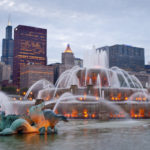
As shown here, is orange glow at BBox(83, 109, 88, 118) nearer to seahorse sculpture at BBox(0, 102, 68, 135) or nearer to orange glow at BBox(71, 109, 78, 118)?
orange glow at BBox(71, 109, 78, 118)

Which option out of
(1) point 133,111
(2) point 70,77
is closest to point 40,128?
(1) point 133,111

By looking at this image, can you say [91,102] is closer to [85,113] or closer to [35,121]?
[85,113]

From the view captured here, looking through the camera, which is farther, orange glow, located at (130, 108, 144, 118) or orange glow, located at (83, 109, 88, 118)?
orange glow, located at (130, 108, 144, 118)

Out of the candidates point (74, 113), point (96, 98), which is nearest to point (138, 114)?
point (96, 98)

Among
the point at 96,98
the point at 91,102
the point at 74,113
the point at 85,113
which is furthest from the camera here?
the point at 96,98

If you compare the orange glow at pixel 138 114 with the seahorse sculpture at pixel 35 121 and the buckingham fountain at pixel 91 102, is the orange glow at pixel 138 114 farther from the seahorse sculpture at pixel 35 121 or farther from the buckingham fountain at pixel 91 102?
the seahorse sculpture at pixel 35 121

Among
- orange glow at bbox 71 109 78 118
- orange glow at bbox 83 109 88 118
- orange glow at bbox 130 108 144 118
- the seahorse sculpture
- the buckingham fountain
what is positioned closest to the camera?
the seahorse sculpture

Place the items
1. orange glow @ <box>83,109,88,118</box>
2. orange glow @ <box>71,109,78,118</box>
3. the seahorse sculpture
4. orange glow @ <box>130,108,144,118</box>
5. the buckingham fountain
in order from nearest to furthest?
the seahorse sculpture < orange glow @ <box>83,109,88,118</box> < orange glow @ <box>71,109,78,118</box> < the buckingham fountain < orange glow @ <box>130,108,144,118</box>

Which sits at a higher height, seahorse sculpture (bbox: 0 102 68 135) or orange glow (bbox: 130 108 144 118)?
seahorse sculpture (bbox: 0 102 68 135)

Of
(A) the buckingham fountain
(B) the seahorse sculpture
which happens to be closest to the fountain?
(A) the buckingham fountain

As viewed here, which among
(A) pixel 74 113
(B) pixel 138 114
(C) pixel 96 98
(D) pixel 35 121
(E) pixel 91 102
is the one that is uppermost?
(C) pixel 96 98

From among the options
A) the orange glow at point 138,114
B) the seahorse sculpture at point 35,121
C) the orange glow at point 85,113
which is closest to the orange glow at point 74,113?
the orange glow at point 85,113

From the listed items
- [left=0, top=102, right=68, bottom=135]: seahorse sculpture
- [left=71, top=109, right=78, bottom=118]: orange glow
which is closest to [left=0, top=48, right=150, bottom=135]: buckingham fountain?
[left=71, top=109, right=78, bottom=118]: orange glow

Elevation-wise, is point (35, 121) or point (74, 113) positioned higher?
point (35, 121)
